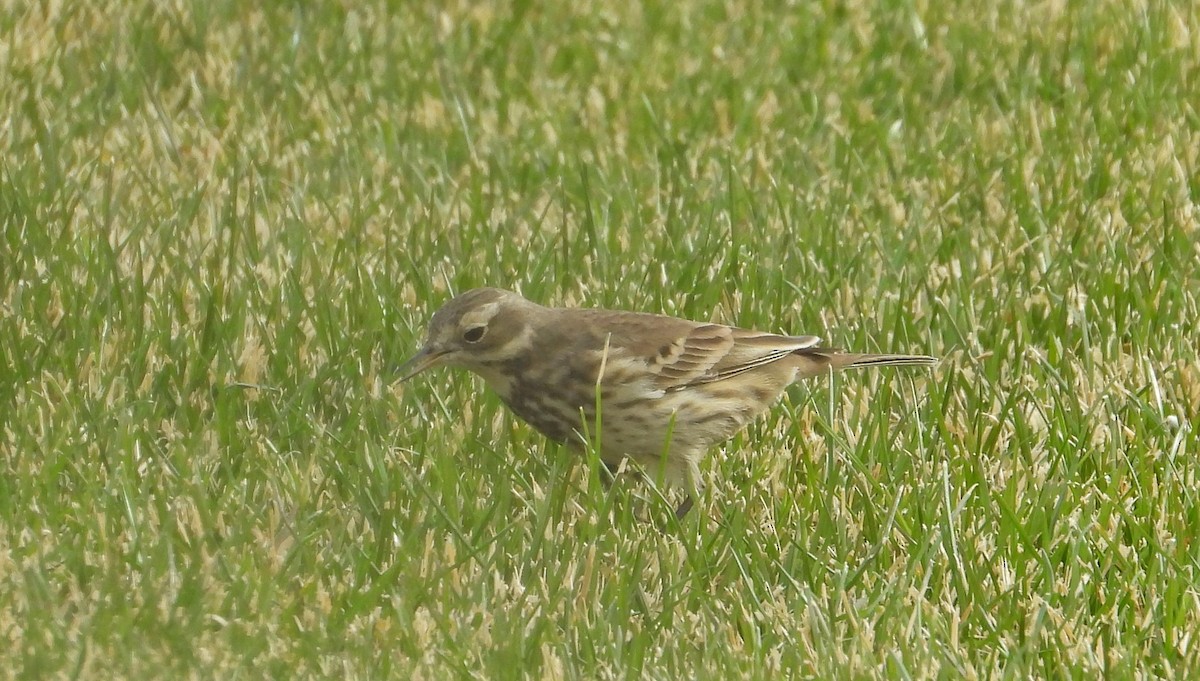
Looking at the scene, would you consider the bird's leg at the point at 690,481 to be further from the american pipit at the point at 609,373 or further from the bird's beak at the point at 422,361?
the bird's beak at the point at 422,361

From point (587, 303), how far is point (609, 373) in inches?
46.9

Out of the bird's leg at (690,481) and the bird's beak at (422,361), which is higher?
the bird's beak at (422,361)

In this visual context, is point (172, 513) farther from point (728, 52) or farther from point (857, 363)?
point (728, 52)

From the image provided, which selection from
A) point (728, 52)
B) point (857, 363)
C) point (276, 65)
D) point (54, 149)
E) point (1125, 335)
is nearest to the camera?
point (857, 363)

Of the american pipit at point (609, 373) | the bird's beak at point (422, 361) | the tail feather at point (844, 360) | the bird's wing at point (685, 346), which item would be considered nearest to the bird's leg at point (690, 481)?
the american pipit at point (609, 373)

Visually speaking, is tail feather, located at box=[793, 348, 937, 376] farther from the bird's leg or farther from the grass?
the bird's leg

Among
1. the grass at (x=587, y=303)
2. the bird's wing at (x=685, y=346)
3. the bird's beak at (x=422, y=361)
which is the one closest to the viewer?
the grass at (x=587, y=303)

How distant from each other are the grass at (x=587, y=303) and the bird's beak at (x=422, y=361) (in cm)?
23

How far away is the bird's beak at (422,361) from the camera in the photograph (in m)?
5.68

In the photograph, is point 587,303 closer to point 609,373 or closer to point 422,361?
point 609,373

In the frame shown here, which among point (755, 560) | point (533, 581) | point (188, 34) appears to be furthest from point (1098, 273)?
point (188, 34)

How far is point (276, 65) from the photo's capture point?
9.00 m

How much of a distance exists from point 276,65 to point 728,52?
7.19 feet

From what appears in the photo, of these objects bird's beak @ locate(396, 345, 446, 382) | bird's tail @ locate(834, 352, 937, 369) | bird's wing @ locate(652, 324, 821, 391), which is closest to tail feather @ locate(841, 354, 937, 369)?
bird's tail @ locate(834, 352, 937, 369)
